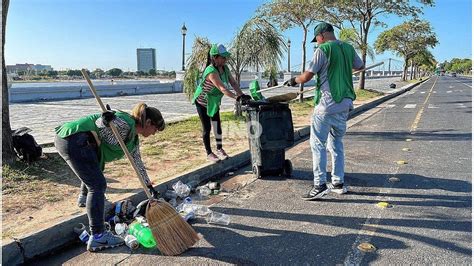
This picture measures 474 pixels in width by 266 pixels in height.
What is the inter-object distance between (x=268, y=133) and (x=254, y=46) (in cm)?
660

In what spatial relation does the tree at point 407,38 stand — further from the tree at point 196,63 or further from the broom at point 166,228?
the broom at point 166,228

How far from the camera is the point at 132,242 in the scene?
3324 mm

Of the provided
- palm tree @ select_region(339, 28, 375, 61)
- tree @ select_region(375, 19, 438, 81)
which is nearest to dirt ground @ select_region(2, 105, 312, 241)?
palm tree @ select_region(339, 28, 375, 61)

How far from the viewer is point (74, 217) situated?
3621mm

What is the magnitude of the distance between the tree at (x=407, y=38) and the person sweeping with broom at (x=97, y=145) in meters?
44.0

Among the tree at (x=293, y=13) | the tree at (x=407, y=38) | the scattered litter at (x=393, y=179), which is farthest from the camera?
the tree at (x=407, y=38)

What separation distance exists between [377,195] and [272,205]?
4.22 ft

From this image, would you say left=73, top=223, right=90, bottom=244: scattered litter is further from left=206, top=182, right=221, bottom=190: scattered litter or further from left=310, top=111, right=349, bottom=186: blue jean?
left=310, top=111, right=349, bottom=186: blue jean

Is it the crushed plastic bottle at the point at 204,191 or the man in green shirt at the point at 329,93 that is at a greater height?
the man in green shirt at the point at 329,93

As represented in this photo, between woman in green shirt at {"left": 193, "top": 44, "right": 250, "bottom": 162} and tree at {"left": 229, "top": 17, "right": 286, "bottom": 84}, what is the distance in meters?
5.49

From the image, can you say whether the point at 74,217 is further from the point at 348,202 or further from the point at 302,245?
the point at 348,202

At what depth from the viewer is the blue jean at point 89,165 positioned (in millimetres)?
3072

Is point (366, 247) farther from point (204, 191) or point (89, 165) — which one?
point (89, 165)

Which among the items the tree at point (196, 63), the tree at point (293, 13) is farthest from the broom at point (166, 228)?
the tree at point (293, 13)
